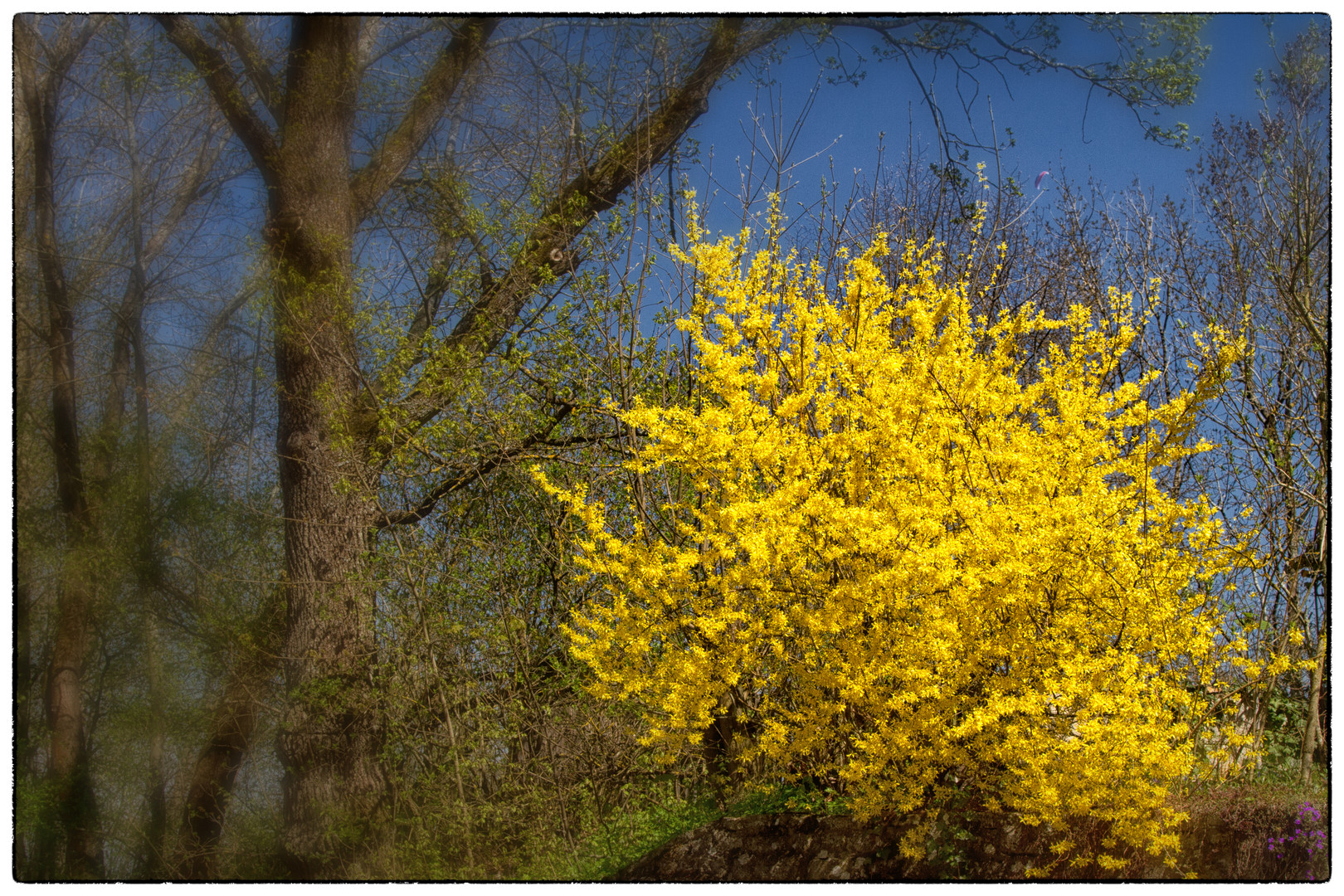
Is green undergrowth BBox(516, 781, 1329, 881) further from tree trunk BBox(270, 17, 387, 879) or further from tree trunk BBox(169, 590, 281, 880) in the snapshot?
tree trunk BBox(169, 590, 281, 880)

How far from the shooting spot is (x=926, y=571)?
287 centimetres

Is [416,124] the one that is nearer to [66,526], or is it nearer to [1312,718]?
[66,526]

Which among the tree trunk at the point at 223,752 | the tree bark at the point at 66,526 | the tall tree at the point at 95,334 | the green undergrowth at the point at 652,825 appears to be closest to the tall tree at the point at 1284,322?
the green undergrowth at the point at 652,825

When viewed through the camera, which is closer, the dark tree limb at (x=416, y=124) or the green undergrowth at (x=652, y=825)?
the green undergrowth at (x=652, y=825)

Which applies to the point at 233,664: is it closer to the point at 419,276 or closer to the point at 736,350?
the point at 419,276

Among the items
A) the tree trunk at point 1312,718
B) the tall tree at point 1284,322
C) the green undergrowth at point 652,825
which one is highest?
the tall tree at point 1284,322

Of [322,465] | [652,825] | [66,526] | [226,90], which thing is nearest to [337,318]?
[322,465]

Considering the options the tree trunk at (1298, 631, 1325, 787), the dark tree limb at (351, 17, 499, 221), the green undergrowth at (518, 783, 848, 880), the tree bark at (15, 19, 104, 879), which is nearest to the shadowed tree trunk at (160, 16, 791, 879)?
the dark tree limb at (351, 17, 499, 221)

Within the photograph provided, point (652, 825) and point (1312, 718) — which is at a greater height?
point (1312, 718)

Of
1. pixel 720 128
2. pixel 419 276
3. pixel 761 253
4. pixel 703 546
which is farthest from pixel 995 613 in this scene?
pixel 419 276

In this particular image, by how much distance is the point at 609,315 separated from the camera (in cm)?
417

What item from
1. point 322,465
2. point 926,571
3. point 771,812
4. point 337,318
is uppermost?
point 337,318

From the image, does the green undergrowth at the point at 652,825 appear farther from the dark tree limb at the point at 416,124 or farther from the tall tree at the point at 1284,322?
the dark tree limb at the point at 416,124

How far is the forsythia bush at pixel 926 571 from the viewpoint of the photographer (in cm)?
293
